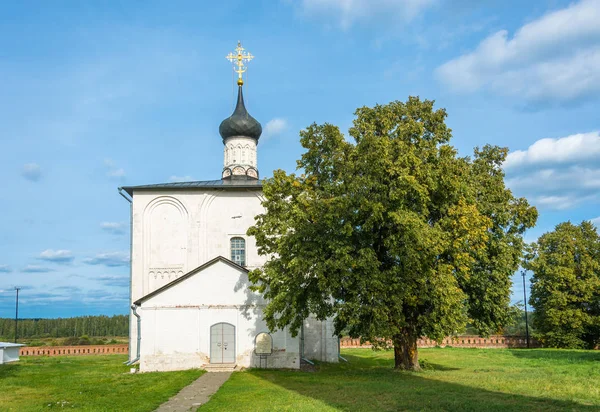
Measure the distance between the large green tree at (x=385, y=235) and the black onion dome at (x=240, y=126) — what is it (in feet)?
42.2

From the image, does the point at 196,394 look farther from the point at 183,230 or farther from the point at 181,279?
the point at 183,230

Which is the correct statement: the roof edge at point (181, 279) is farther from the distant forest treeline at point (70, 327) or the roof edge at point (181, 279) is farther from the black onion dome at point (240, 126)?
the distant forest treeline at point (70, 327)

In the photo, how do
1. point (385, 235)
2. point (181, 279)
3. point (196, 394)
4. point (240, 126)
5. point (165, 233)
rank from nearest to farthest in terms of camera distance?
point (196, 394) < point (385, 235) < point (181, 279) < point (165, 233) < point (240, 126)

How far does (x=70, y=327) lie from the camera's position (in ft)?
291

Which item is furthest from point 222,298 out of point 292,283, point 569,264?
point 569,264

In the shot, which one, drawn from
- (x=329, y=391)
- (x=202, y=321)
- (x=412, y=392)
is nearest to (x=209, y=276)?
(x=202, y=321)

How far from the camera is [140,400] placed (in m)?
14.1

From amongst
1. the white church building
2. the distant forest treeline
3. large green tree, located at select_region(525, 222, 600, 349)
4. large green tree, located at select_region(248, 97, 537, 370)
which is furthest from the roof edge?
the distant forest treeline

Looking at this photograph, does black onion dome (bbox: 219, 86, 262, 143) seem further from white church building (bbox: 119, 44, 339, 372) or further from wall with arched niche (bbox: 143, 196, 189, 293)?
wall with arched niche (bbox: 143, 196, 189, 293)

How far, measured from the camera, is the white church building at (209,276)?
22.3m

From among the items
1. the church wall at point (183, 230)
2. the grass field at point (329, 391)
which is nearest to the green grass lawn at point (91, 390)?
the grass field at point (329, 391)

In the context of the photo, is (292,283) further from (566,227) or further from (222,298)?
(566,227)

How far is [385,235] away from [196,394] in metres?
7.92

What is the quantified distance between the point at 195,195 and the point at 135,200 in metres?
2.98
